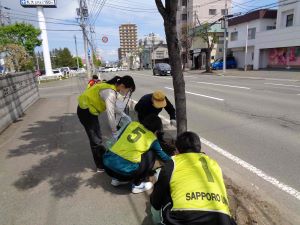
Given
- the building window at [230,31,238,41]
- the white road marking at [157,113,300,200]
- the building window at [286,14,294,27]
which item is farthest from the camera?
the building window at [230,31,238,41]

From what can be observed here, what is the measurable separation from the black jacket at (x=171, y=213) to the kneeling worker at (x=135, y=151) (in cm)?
79

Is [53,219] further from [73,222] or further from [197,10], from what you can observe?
[197,10]

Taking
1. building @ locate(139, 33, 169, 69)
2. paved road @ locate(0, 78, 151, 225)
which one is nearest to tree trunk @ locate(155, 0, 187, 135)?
paved road @ locate(0, 78, 151, 225)

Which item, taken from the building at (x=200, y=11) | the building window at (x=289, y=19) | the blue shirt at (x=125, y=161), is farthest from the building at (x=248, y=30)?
the blue shirt at (x=125, y=161)

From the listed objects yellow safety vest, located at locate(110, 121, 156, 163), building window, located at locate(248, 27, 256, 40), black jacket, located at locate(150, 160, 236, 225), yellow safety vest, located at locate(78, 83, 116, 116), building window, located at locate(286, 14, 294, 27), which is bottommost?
black jacket, located at locate(150, 160, 236, 225)

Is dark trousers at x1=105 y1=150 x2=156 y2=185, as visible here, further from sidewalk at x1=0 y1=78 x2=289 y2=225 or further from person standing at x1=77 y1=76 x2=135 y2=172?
person standing at x1=77 y1=76 x2=135 y2=172

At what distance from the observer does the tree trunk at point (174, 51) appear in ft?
11.2

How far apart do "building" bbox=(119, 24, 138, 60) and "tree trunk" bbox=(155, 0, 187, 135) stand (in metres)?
91.2

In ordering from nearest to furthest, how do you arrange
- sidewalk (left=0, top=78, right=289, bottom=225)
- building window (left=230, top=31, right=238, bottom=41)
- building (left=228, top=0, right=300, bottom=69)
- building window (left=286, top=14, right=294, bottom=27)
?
sidewalk (left=0, top=78, right=289, bottom=225) → building (left=228, top=0, right=300, bottom=69) → building window (left=286, top=14, right=294, bottom=27) → building window (left=230, top=31, right=238, bottom=41)

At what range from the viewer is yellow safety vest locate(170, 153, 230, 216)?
6.14 ft

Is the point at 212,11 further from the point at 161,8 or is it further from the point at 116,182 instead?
→ the point at 116,182

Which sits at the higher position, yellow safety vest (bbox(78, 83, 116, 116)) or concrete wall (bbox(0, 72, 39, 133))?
yellow safety vest (bbox(78, 83, 116, 116))

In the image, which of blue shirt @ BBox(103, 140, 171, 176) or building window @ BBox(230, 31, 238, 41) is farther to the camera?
building window @ BBox(230, 31, 238, 41)

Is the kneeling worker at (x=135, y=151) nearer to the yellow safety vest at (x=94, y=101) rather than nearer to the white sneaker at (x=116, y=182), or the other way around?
the white sneaker at (x=116, y=182)
